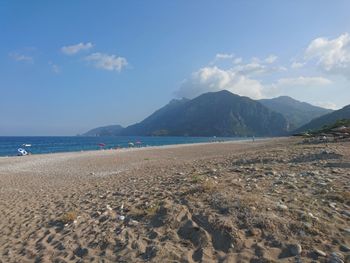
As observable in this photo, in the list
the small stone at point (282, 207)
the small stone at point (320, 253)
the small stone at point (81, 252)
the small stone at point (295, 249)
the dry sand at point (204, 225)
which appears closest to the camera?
the small stone at point (320, 253)

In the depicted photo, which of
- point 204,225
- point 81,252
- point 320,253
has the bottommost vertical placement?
point 81,252

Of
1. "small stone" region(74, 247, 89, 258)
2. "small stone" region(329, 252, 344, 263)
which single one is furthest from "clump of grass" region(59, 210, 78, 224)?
"small stone" region(329, 252, 344, 263)

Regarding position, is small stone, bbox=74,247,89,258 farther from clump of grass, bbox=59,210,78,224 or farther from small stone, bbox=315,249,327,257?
small stone, bbox=315,249,327,257

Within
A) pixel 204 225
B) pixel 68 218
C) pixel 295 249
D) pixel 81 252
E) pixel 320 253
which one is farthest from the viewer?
pixel 68 218

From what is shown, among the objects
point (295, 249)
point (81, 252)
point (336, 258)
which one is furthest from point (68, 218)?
point (336, 258)

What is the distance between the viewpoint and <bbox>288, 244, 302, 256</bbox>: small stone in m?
5.36

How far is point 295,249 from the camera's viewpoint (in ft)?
17.9

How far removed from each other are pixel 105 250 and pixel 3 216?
5921 mm

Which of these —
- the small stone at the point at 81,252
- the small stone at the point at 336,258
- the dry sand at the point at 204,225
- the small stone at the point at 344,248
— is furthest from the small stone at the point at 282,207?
the small stone at the point at 81,252

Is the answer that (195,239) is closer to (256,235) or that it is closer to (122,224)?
(256,235)

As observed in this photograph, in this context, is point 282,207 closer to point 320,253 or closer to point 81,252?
point 320,253

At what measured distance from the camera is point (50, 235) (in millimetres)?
7828

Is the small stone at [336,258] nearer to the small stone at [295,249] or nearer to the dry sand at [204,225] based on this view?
the dry sand at [204,225]

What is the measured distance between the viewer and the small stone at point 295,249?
5.36 metres
